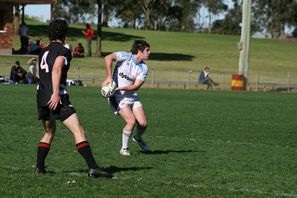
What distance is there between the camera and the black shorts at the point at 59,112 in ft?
29.1

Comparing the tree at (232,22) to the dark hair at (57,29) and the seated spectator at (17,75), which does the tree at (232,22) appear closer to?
the seated spectator at (17,75)

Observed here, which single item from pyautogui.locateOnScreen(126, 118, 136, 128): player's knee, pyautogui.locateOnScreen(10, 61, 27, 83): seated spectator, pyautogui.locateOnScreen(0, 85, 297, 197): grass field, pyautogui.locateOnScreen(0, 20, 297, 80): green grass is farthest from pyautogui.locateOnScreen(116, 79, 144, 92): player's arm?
pyautogui.locateOnScreen(0, 20, 297, 80): green grass

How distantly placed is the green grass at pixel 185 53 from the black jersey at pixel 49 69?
36366mm

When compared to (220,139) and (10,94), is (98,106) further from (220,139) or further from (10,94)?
(220,139)

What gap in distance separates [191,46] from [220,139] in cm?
7042

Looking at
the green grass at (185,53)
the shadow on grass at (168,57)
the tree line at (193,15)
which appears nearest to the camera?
the green grass at (185,53)

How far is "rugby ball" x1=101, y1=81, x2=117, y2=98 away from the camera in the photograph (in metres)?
11.4

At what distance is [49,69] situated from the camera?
29.2ft

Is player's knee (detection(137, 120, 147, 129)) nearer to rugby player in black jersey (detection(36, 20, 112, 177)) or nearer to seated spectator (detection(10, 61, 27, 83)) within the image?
rugby player in black jersey (detection(36, 20, 112, 177))

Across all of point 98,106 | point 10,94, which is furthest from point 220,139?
point 10,94

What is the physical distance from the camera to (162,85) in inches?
1822

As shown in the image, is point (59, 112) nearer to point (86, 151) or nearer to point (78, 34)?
point (86, 151)

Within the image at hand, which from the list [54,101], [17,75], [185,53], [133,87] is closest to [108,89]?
[133,87]

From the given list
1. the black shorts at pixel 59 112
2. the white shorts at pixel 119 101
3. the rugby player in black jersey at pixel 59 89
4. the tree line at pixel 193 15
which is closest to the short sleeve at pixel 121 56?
the white shorts at pixel 119 101
